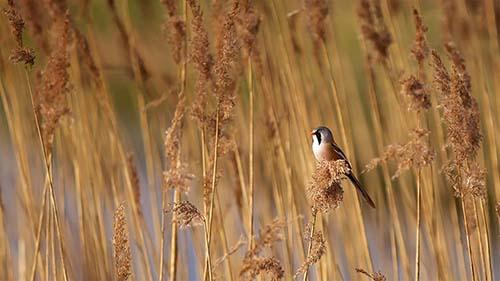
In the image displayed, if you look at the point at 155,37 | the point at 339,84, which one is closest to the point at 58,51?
the point at 339,84

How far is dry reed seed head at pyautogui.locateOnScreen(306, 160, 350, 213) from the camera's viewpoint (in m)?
2.14

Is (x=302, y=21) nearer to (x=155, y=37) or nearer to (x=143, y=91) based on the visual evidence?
(x=143, y=91)

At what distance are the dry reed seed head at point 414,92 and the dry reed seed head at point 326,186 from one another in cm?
37

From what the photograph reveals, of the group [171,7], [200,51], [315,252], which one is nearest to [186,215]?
[315,252]

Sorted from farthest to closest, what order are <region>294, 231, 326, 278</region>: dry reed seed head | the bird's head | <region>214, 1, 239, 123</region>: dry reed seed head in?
the bird's head, <region>214, 1, 239, 123</region>: dry reed seed head, <region>294, 231, 326, 278</region>: dry reed seed head

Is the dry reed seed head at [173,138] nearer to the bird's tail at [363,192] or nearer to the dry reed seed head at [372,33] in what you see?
the bird's tail at [363,192]

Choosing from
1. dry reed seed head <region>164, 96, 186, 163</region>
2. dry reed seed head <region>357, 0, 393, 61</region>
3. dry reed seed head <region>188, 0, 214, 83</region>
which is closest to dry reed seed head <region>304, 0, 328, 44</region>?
dry reed seed head <region>357, 0, 393, 61</region>

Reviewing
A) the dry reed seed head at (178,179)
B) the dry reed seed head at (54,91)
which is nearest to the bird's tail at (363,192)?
the dry reed seed head at (178,179)

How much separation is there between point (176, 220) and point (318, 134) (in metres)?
0.69

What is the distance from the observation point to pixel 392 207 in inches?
125

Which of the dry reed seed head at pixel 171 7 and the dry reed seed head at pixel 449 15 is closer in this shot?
the dry reed seed head at pixel 171 7

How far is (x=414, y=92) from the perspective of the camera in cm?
243

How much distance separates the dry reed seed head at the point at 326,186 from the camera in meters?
2.14

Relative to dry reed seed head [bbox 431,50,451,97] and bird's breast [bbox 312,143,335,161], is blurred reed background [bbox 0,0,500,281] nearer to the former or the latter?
dry reed seed head [bbox 431,50,451,97]
